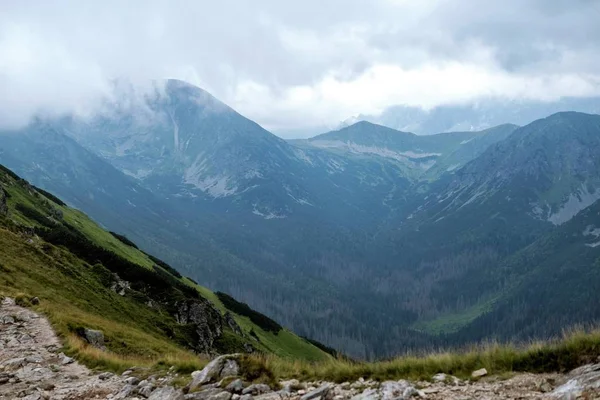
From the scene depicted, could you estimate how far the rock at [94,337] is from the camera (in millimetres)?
23234

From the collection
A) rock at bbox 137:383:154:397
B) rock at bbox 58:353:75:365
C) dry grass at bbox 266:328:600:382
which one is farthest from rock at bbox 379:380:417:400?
rock at bbox 58:353:75:365

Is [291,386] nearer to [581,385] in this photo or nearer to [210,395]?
[210,395]

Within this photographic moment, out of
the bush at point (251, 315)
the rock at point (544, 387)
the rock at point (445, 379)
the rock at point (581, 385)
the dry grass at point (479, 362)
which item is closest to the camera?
the rock at point (581, 385)

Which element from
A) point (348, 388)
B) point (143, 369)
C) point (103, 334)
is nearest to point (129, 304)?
point (103, 334)

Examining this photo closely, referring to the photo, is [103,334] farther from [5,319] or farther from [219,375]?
[219,375]

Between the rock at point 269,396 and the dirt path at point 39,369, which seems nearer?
the rock at point 269,396

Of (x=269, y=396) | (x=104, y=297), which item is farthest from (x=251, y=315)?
(x=269, y=396)

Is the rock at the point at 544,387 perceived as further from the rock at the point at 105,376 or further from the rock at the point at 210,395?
the rock at the point at 105,376

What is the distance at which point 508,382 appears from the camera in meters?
9.66

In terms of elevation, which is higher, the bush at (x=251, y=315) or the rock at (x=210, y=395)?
the rock at (x=210, y=395)

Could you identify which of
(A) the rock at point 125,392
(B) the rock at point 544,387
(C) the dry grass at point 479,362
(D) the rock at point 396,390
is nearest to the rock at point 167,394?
(A) the rock at point 125,392

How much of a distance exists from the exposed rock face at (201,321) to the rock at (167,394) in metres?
35.6

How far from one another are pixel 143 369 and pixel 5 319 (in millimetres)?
13301

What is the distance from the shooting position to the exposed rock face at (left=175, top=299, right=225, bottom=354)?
161 feet
